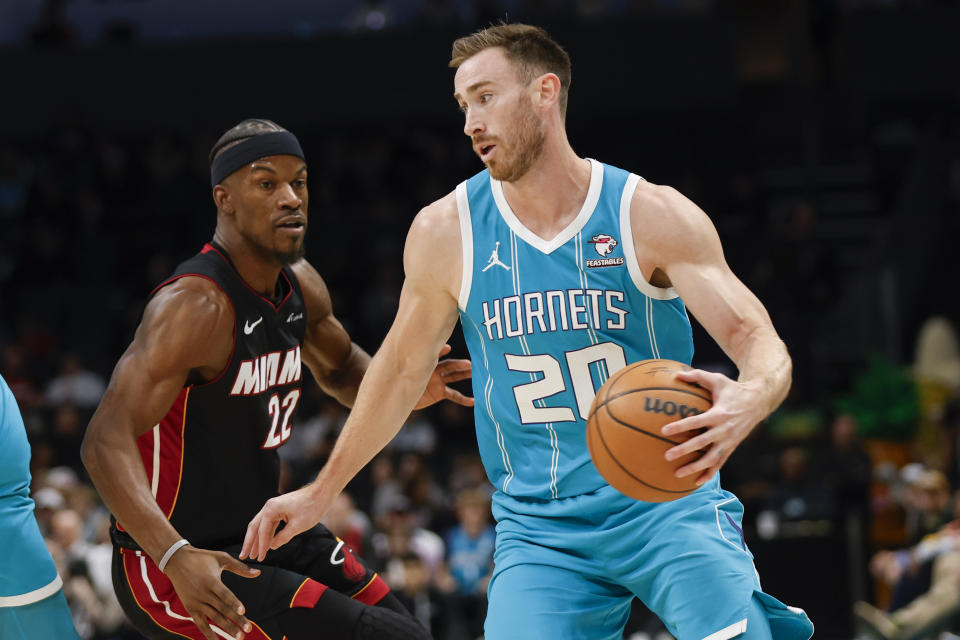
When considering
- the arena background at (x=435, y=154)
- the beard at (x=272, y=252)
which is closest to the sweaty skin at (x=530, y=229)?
the beard at (x=272, y=252)

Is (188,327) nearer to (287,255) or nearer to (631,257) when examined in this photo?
(287,255)

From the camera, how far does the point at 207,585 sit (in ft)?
13.1

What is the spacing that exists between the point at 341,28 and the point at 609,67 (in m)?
4.10

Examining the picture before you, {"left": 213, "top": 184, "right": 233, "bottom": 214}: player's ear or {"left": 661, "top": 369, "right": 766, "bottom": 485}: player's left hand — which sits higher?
{"left": 213, "top": 184, "right": 233, "bottom": 214}: player's ear

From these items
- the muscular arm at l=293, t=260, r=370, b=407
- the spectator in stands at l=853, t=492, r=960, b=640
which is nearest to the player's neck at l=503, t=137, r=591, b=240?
the muscular arm at l=293, t=260, r=370, b=407

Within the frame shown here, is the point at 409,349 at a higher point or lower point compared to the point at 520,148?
lower

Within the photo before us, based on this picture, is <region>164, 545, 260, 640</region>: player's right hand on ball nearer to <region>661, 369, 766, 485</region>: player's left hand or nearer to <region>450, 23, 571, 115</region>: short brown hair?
<region>661, 369, 766, 485</region>: player's left hand

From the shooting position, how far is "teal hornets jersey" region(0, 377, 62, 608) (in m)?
4.22

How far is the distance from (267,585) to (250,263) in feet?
4.08

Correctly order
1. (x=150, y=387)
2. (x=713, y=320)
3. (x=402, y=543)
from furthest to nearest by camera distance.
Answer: (x=402, y=543) → (x=150, y=387) → (x=713, y=320)

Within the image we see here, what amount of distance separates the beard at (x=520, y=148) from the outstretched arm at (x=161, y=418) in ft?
4.12

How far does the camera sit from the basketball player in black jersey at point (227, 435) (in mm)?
4074

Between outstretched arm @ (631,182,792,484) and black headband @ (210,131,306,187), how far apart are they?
1564 mm

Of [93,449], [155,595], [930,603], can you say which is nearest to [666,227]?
[93,449]
